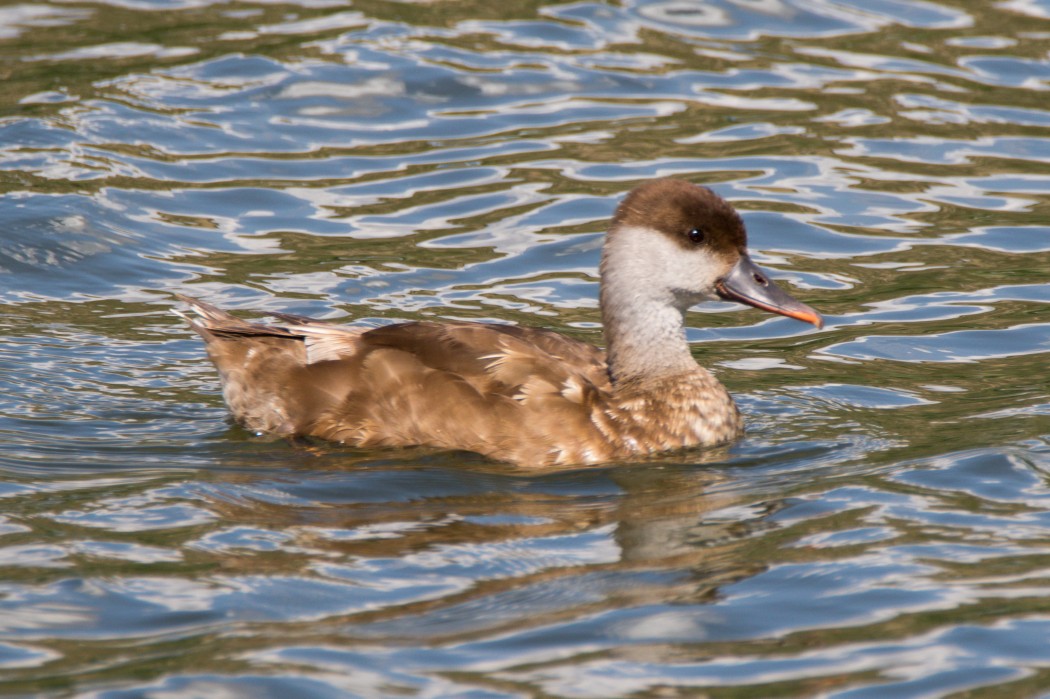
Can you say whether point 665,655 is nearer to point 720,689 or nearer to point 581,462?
point 720,689

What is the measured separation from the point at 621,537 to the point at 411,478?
→ 103cm

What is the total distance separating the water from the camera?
5191mm

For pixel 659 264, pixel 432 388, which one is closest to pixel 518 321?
pixel 659 264

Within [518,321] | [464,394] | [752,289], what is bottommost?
[518,321]

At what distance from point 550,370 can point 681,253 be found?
0.78 meters

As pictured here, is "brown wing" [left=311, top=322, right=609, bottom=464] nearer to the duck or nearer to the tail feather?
the duck

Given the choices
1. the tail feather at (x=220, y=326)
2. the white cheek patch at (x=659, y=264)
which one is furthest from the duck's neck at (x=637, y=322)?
the tail feather at (x=220, y=326)

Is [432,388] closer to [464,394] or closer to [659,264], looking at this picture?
[464,394]

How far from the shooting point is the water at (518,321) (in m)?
5.19

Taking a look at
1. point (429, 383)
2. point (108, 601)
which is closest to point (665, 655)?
point (108, 601)

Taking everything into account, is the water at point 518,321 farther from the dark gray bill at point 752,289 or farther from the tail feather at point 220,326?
the dark gray bill at point 752,289

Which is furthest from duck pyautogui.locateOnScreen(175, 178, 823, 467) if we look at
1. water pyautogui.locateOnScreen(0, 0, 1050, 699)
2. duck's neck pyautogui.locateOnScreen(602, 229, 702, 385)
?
water pyautogui.locateOnScreen(0, 0, 1050, 699)

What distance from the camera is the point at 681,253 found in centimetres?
726

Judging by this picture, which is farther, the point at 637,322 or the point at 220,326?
the point at 220,326
